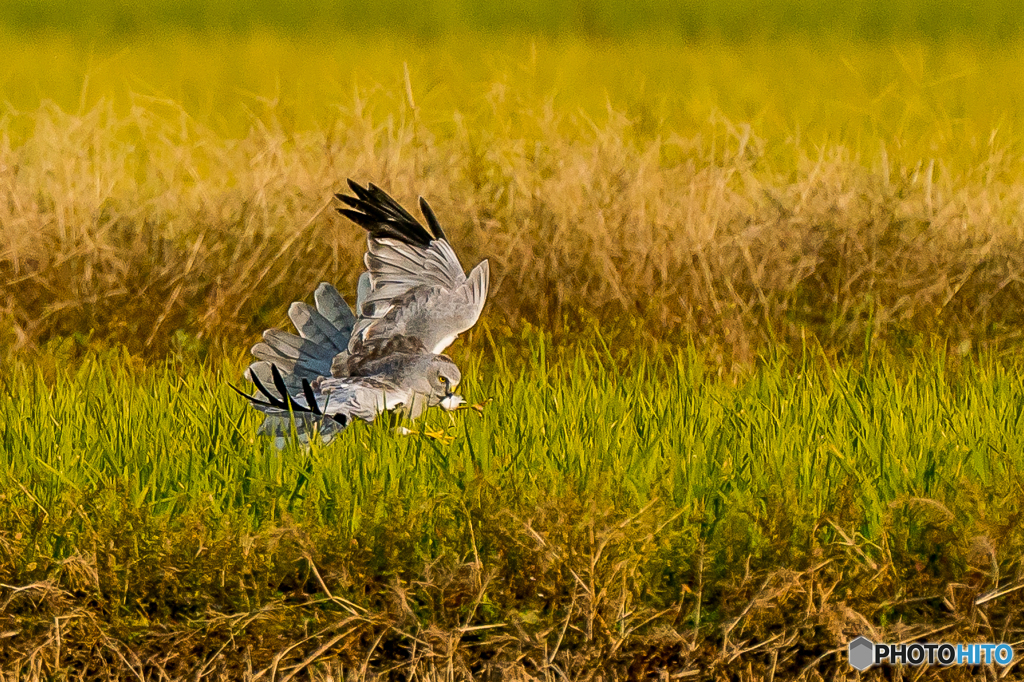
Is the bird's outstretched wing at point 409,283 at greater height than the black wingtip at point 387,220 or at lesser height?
lesser

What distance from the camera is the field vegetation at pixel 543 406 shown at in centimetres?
310

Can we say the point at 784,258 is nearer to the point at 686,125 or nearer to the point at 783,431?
the point at 783,431

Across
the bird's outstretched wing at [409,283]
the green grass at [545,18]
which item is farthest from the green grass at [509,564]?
the green grass at [545,18]

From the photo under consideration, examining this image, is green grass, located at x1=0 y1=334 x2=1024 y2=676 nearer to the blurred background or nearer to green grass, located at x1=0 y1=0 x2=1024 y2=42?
the blurred background

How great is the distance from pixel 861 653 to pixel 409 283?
1782mm

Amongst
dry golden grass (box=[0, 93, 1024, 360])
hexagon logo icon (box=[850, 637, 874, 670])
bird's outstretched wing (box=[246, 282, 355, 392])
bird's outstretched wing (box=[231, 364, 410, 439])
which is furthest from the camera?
dry golden grass (box=[0, 93, 1024, 360])

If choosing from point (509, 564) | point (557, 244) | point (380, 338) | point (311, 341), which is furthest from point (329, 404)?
point (557, 244)

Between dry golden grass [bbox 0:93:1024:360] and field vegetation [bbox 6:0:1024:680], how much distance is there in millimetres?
16

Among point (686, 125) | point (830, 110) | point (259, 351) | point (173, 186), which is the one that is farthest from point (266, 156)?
point (830, 110)

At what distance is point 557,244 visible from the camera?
18.2 ft

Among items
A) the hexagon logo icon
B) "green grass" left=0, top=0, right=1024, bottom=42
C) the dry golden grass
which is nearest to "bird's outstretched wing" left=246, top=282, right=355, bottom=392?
the dry golden grass

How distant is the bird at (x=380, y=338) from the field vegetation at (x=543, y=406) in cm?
15

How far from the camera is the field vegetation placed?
3.10 m

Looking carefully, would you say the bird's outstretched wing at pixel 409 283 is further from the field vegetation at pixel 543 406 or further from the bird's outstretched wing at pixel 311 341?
the field vegetation at pixel 543 406
